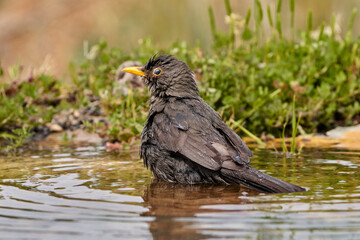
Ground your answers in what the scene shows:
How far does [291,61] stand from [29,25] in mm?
13254

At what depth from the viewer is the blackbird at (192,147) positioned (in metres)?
4.39

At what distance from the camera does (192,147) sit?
14.9ft

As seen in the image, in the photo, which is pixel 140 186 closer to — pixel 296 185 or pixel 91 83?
pixel 296 185

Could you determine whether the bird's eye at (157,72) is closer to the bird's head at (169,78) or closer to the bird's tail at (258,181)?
the bird's head at (169,78)

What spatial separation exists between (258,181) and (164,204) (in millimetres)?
744

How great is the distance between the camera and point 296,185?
4.22 meters

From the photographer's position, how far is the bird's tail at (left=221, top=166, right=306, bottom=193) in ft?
13.5

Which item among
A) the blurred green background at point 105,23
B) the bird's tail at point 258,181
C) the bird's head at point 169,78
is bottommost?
the bird's tail at point 258,181

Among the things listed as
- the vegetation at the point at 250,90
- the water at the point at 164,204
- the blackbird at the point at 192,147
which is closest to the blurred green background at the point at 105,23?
the vegetation at the point at 250,90

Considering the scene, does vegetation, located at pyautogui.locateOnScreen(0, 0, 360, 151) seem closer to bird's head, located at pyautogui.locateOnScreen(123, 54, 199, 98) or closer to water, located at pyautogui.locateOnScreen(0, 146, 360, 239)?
bird's head, located at pyautogui.locateOnScreen(123, 54, 199, 98)

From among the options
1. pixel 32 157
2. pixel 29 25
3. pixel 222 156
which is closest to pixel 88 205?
pixel 222 156

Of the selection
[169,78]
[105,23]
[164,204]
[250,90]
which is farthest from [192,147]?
[105,23]

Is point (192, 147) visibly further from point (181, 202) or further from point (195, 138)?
point (181, 202)

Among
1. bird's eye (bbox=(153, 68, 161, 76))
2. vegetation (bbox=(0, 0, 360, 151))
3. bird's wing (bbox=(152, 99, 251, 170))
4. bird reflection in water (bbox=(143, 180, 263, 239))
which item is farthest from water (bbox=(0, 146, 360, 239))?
vegetation (bbox=(0, 0, 360, 151))
